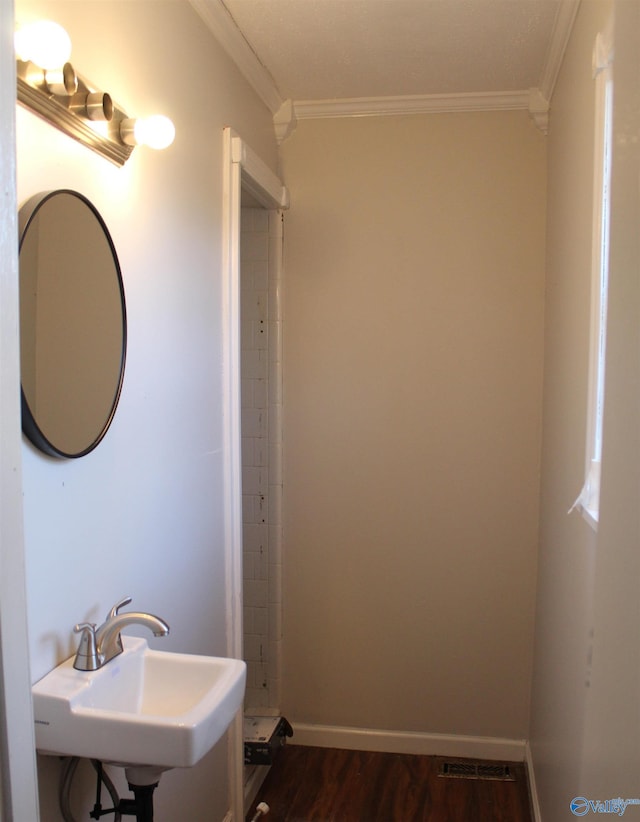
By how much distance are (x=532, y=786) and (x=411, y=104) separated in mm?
2725

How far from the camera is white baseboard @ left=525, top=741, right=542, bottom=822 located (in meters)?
2.46

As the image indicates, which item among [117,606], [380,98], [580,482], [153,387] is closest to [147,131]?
[153,387]

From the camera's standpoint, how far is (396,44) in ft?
7.86

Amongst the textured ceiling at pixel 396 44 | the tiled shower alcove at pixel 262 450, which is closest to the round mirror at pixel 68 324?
the textured ceiling at pixel 396 44

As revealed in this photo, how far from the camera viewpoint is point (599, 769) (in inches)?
24.4

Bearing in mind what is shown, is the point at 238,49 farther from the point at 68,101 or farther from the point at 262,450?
the point at 262,450

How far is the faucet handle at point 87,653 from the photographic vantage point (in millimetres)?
1366

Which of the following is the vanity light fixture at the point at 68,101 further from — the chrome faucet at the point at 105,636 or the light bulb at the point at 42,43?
the chrome faucet at the point at 105,636

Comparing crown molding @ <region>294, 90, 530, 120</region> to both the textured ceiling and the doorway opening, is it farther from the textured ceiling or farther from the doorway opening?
the doorway opening

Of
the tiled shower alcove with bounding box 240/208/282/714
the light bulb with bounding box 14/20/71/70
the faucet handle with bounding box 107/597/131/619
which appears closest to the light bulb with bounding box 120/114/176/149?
the light bulb with bounding box 14/20/71/70

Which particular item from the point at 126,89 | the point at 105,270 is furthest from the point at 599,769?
the point at 126,89

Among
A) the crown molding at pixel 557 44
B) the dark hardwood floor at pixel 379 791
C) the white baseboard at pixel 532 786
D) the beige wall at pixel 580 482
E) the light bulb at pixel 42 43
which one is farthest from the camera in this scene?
the dark hardwood floor at pixel 379 791

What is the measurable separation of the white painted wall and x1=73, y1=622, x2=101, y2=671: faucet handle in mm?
41

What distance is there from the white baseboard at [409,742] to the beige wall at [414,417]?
0.13ft
